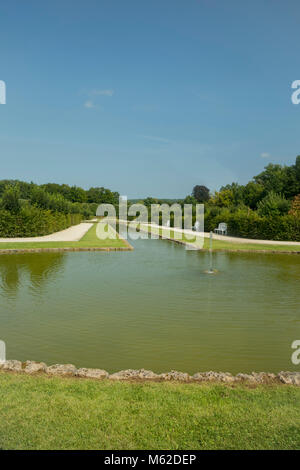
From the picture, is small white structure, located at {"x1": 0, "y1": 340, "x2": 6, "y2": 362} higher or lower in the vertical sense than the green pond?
lower

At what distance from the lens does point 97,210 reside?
231 feet

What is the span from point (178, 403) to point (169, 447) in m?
0.53

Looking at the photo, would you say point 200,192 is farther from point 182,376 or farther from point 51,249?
point 182,376

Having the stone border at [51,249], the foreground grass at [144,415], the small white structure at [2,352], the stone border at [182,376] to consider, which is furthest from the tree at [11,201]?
the foreground grass at [144,415]

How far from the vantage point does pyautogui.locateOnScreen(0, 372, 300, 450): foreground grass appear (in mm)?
2412

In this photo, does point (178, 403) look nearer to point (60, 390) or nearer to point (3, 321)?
point (60, 390)

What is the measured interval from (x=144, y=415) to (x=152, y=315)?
3.06 metres

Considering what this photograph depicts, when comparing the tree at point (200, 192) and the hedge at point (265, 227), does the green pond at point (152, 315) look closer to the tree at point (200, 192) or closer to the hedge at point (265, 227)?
the hedge at point (265, 227)

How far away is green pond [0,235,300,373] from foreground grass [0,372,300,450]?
30.8 inches

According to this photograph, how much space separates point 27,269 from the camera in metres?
10.1

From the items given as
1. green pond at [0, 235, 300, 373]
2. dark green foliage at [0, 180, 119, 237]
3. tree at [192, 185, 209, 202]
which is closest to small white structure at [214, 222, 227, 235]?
dark green foliage at [0, 180, 119, 237]

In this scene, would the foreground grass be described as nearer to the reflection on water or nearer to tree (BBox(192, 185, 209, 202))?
the reflection on water

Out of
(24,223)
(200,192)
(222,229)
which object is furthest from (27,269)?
(200,192)
